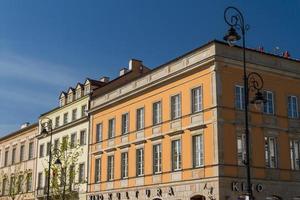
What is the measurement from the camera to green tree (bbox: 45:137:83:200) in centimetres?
4553

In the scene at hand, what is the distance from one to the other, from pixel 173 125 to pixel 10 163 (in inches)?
1524

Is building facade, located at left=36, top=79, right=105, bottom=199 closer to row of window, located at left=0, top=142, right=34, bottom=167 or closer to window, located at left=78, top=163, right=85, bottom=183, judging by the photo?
window, located at left=78, top=163, right=85, bottom=183

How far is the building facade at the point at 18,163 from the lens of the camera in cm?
6069

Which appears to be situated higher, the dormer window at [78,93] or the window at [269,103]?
the dormer window at [78,93]

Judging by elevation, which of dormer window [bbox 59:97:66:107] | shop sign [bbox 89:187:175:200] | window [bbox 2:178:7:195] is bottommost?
shop sign [bbox 89:187:175:200]

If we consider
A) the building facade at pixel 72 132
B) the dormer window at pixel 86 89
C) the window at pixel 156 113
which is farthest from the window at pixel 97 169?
the window at pixel 156 113

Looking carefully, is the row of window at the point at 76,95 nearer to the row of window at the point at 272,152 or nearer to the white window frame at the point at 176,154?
the white window frame at the point at 176,154

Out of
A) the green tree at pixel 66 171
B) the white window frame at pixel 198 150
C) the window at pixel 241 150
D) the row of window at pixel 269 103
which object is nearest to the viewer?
the window at pixel 241 150

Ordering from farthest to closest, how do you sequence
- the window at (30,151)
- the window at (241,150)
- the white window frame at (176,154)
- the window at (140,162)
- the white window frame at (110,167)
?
1. the window at (30,151)
2. the white window frame at (110,167)
3. the window at (140,162)
4. the white window frame at (176,154)
5. the window at (241,150)

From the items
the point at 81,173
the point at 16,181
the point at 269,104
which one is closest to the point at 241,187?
the point at 269,104

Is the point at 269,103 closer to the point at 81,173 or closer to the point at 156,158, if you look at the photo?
the point at 156,158

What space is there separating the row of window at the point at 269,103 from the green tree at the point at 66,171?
17889mm

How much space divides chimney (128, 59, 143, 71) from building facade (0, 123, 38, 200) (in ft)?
57.3

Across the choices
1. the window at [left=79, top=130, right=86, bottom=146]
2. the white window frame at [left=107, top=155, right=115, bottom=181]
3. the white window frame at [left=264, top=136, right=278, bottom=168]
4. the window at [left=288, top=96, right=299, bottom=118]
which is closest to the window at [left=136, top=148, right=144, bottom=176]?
the white window frame at [left=107, top=155, right=115, bottom=181]
